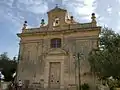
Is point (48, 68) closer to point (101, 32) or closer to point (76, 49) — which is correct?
point (76, 49)

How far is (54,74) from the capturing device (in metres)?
25.4

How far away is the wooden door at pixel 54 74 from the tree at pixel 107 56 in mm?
4860

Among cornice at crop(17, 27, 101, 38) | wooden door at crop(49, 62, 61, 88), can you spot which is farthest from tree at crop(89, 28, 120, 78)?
wooden door at crop(49, 62, 61, 88)

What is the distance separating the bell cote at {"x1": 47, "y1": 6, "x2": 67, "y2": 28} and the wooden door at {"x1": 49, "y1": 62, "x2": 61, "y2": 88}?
18.9 feet

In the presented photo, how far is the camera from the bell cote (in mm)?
27413

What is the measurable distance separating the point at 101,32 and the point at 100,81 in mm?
6171

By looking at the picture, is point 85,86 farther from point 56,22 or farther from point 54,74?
point 56,22

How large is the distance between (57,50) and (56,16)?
5.23 meters

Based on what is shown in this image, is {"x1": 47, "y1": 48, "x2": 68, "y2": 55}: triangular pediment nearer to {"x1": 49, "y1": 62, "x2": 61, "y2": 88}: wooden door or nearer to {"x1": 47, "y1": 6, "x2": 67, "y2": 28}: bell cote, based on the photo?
{"x1": 49, "y1": 62, "x2": 61, "y2": 88}: wooden door

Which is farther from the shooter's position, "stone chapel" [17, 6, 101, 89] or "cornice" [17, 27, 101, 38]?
"cornice" [17, 27, 101, 38]

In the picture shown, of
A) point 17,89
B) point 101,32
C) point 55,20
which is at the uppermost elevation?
point 55,20

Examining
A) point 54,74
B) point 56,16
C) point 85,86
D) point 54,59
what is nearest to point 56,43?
point 54,59

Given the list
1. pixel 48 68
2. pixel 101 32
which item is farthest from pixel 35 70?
pixel 101 32

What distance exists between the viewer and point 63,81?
2428 centimetres
